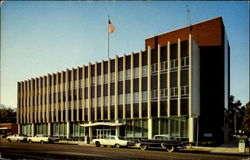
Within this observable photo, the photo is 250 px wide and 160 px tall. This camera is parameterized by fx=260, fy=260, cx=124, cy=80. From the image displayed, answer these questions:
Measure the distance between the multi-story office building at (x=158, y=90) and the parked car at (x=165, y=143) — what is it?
5.49 metres

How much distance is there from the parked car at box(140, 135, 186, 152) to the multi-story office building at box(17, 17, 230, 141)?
18.0 feet

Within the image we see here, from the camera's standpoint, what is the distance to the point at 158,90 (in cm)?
3972

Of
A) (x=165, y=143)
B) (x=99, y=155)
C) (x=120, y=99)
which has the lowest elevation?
(x=165, y=143)

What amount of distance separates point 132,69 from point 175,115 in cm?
1103

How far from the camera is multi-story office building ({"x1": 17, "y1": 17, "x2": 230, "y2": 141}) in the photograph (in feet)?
123

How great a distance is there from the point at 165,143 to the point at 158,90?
43.8ft

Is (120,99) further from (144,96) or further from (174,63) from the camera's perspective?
(174,63)

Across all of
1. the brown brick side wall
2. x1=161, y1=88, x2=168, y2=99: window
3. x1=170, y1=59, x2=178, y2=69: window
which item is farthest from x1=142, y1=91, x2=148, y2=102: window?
the brown brick side wall

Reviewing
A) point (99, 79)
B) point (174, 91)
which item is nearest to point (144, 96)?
point (174, 91)

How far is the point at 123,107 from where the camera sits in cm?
4428

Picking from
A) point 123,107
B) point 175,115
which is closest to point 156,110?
point 175,115

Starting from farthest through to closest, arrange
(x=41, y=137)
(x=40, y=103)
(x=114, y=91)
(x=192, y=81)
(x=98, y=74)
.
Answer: (x=40, y=103)
(x=98, y=74)
(x=114, y=91)
(x=41, y=137)
(x=192, y=81)

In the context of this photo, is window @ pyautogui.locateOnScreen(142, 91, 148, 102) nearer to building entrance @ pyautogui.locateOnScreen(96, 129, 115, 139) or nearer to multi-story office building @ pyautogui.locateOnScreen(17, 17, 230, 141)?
multi-story office building @ pyautogui.locateOnScreen(17, 17, 230, 141)

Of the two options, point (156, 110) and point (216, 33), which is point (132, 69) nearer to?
point (156, 110)
